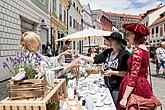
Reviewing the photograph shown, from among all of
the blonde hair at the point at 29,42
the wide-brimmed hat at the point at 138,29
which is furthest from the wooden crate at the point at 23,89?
the wide-brimmed hat at the point at 138,29

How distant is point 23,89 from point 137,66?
121cm

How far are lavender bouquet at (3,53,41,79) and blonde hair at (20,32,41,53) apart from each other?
0.48 metres

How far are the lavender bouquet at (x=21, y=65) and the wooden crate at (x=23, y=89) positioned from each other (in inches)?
2.2

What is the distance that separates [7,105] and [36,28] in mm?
13024

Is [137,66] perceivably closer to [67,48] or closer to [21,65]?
[21,65]

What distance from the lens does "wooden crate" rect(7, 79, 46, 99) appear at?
1.73m

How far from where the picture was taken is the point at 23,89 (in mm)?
1731

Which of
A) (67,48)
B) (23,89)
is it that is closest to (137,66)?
(23,89)

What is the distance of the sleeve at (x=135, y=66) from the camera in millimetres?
2441

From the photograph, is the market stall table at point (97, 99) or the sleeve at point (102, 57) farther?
the sleeve at point (102, 57)

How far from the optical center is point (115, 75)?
3.30m

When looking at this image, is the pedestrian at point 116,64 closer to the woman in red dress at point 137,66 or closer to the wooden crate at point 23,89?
the woman in red dress at point 137,66

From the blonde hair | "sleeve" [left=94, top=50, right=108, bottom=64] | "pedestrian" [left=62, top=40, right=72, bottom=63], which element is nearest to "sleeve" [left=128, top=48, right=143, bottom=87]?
the blonde hair

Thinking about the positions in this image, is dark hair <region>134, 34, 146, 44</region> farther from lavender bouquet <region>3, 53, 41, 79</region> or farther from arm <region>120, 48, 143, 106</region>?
lavender bouquet <region>3, 53, 41, 79</region>
